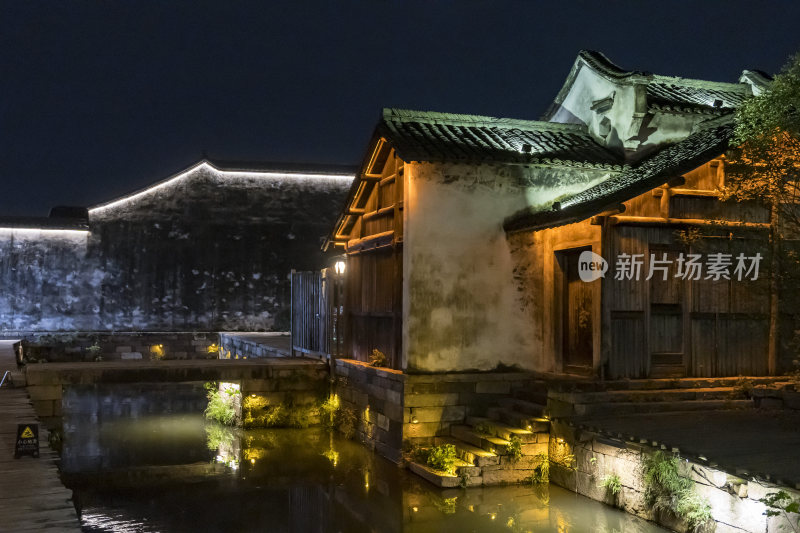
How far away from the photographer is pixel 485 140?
14.2m

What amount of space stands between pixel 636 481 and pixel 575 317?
16.3ft

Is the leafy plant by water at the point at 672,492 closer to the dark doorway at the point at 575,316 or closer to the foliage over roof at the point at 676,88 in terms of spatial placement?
the dark doorway at the point at 575,316

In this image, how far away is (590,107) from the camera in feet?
53.7

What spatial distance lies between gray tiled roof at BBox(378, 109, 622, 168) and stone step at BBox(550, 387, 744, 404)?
450cm

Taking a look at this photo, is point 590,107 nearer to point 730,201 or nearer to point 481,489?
point 730,201

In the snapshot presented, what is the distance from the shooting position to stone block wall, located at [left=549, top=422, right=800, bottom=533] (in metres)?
7.64

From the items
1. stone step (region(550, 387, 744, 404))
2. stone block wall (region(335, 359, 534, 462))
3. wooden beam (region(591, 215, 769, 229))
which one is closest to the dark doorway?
stone block wall (region(335, 359, 534, 462))

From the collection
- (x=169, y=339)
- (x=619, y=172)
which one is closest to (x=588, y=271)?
(x=619, y=172)

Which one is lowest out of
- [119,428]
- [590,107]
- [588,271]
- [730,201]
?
[119,428]

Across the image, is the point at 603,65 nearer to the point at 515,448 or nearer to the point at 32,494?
the point at 515,448

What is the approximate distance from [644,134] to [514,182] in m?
3.24

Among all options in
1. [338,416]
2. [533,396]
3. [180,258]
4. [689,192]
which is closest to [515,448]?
[533,396]

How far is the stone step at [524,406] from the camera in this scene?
39.3ft

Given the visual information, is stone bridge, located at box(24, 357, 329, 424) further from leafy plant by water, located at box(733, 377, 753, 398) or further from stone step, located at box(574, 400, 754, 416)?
leafy plant by water, located at box(733, 377, 753, 398)
